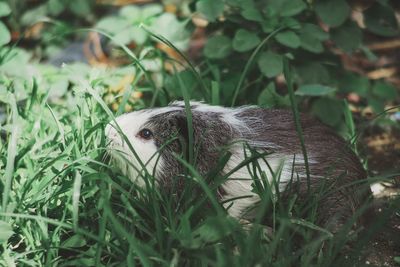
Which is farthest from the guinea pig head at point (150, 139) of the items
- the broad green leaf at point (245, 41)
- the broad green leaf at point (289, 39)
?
the broad green leaf at point (289, 39)

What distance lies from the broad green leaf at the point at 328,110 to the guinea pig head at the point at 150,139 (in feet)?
4.04

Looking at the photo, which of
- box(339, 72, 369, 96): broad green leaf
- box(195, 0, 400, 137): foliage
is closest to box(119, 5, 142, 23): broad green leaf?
box(195, 0, 400, 137): foliage

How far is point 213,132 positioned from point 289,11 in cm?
102

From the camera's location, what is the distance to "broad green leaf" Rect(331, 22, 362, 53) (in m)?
3.56

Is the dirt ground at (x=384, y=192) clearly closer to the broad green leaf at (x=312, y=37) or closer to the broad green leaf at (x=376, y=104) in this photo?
the broad green leaf at (x=376, y=104)

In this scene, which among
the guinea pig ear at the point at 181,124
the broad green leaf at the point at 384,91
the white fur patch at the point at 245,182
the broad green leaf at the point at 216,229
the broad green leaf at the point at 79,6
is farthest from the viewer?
the broad green leaf at the point at 79,6

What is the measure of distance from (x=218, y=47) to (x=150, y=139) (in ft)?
3.44

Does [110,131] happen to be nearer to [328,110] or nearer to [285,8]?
[285,8]

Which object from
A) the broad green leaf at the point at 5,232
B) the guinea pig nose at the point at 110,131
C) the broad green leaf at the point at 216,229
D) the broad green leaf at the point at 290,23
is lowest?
the broad green leaf at the point at 5,232

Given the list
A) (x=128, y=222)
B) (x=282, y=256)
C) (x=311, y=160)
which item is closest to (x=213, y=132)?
(x=311, y=160)

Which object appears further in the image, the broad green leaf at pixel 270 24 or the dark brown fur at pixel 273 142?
the broad green leaf at pixel 270 24

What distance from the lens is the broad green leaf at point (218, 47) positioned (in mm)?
3520

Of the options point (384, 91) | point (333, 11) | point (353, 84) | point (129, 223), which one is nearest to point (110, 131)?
point (129, 223)

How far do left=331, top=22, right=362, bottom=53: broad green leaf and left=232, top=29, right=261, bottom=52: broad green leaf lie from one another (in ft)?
1.94
